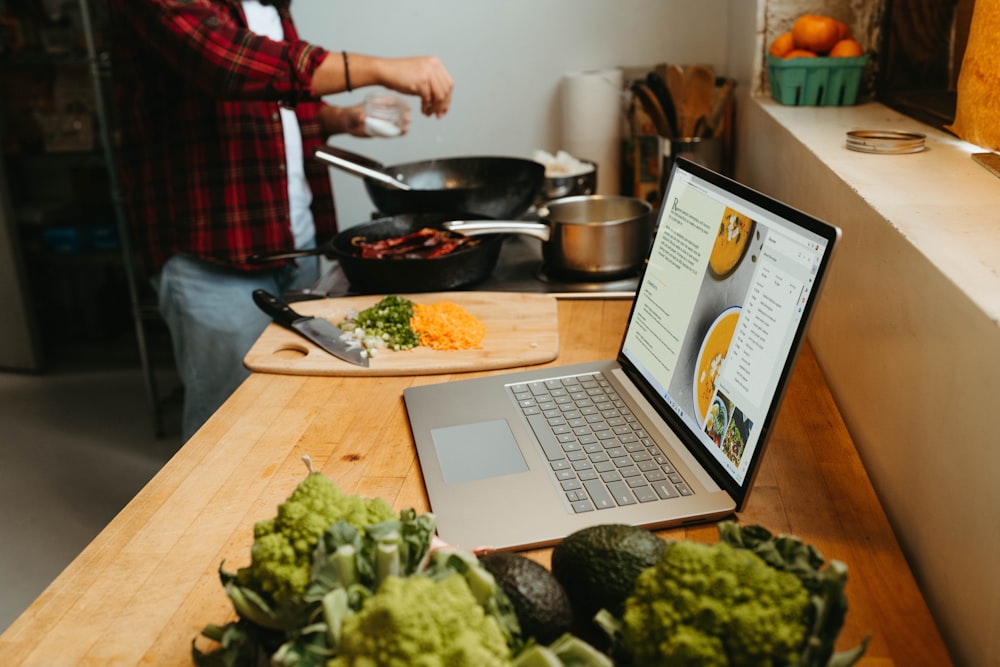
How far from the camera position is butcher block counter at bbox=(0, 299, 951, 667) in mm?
714

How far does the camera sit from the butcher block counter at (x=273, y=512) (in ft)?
2.34

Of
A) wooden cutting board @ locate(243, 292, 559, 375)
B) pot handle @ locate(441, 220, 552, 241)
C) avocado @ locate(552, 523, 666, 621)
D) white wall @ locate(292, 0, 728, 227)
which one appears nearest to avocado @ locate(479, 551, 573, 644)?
avocado @ locate(552, 523, 666, 621)

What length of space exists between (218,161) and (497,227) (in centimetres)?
77

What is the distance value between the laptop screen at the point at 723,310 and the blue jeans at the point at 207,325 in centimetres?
115

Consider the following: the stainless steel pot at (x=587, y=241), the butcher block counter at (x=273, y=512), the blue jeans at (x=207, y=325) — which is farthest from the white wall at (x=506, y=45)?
the butcher block counter at (x=273, y=512)

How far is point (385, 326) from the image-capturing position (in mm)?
1358

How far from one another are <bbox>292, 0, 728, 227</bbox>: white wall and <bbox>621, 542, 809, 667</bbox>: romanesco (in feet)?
6.99

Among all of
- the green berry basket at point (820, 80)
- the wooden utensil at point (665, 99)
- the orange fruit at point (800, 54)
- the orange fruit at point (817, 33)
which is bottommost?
the wooden utensil at point (665, 99)

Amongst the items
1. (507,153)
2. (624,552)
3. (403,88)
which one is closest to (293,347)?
(403,88)

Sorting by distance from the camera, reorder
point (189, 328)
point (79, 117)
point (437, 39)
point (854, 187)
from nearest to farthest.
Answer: point (854, 187) → point (189, 328) → point (437, 39) → point (79, 117)

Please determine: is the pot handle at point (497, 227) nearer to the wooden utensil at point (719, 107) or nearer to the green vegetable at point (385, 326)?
the green vegetable at point (385, 326)

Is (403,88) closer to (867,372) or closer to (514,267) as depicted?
(514,267)

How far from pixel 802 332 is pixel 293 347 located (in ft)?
2.84

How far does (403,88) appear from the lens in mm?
1803
